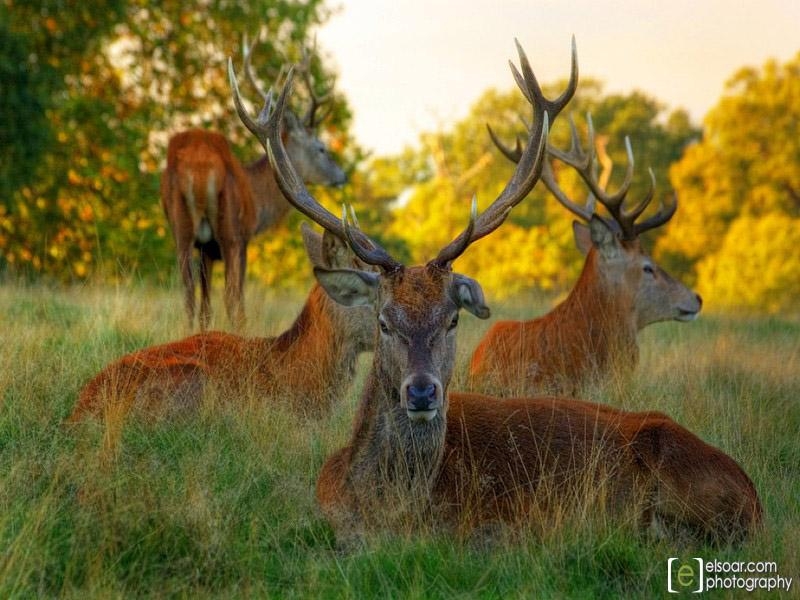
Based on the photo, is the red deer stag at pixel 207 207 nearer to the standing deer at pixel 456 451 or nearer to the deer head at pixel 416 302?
the deer head at pixel 416 302

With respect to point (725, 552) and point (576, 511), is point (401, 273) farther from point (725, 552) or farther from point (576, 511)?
point (725, 552)

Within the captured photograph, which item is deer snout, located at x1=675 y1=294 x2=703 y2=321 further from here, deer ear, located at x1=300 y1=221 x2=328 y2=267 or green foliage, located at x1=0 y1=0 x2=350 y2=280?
green foliage, located at x1=0 y1=0 x2=350 y2=280

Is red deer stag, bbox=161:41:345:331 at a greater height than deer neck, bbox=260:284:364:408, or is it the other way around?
red deer stag, bbox=161:41:345:331

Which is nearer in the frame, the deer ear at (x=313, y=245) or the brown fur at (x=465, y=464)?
the brown fur at (x=465, y=464)

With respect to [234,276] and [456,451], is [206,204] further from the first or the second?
[456,451]

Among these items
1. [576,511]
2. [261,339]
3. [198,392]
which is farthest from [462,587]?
[261,339]

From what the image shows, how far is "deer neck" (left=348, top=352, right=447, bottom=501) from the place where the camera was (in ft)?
15.2

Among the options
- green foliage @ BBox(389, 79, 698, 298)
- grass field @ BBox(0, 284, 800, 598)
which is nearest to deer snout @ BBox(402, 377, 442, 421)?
grass field @ BBox(0, 284, 800, 598)

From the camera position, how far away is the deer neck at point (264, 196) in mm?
11773

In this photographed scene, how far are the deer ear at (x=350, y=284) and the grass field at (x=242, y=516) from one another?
0.83 metres

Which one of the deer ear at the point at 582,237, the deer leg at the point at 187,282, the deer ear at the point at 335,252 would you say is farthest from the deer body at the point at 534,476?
the deer leg at the point at 187,282

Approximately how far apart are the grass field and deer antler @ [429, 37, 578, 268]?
1.17 meters

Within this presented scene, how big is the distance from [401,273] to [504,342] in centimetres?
340

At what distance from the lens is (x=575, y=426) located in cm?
504
